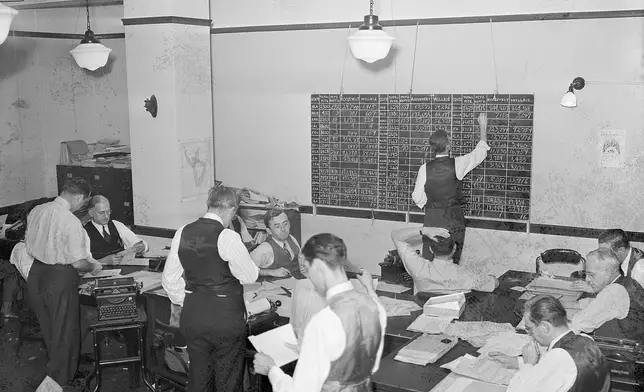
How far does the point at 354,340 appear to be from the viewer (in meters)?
3.01

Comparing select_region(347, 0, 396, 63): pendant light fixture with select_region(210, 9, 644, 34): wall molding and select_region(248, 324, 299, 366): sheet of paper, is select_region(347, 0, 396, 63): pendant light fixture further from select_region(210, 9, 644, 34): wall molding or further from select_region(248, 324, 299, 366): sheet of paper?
select_region(248, 324, 299, 366): sheet of paper

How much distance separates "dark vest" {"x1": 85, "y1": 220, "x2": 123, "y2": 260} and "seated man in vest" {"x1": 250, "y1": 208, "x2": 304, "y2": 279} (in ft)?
4.81

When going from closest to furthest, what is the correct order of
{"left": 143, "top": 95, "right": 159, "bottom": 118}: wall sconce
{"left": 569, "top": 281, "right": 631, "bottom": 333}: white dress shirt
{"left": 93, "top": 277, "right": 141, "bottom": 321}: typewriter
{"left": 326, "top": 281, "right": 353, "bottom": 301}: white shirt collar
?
{"left": 326, "top": 281, "right": 353, "bottom": 301}: white shirt collar → {"left": 569, "top": 281, "right": 631, "bottom": 333}: white dress shirt → {"left": 93, "top": 277, "right": 141, "bottom": 321}: typewriter → {"left": 143, "top": 95, "right": 159, "bottom": 118}: wall sconce

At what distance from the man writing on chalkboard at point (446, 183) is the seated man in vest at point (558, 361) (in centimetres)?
366

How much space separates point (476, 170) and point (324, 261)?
4642mm

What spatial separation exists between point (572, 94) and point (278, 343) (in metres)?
3.61

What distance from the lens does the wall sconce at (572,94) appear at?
21.5 ft

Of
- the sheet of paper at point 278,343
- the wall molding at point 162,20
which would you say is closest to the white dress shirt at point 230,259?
the sheet of paper at point 278,343

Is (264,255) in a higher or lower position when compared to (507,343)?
higher

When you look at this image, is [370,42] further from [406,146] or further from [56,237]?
[56,237]

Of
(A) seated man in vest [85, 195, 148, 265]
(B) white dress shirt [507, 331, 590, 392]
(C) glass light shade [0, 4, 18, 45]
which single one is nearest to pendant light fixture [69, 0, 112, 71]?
(A) seated man in vest [85, 195, 148, 265]

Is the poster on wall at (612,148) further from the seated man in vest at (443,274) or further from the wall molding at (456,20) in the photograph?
the seated man in vest at (443,274)

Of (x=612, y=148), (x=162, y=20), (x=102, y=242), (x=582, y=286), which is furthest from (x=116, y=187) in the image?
(x=582, y=286)

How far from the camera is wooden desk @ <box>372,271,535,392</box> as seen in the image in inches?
153
